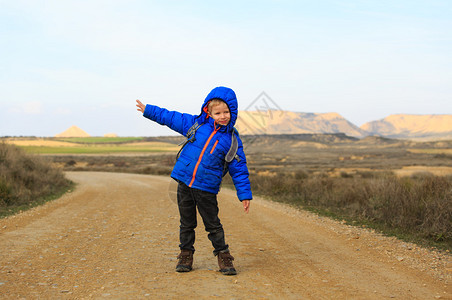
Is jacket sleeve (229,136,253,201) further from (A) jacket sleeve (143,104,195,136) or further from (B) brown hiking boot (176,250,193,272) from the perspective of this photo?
(B) brown hiking boot (176,250,193,272)

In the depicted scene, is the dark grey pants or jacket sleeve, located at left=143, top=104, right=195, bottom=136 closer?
the dark grey pants

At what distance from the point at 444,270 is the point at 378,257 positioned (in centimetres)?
91

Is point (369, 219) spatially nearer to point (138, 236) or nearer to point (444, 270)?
point (444, 270)

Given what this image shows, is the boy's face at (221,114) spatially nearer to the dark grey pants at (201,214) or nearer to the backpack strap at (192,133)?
the backpack strap at (192,133)

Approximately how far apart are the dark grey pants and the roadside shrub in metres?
8.42

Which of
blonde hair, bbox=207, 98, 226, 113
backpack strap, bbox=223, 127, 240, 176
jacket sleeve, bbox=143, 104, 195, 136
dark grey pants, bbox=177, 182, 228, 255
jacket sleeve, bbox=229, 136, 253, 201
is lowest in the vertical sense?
dark grey pants, bbox=177, 182, 228, 255

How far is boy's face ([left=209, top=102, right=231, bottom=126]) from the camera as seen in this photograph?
495 cm

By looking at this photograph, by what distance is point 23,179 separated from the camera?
16188 millimetres

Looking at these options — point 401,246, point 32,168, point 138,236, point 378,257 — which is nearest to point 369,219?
point 401,246

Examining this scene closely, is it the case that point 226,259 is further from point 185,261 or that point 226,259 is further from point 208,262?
point 208,262

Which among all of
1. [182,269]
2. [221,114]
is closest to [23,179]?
[182,269]

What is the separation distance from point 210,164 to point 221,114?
61cm

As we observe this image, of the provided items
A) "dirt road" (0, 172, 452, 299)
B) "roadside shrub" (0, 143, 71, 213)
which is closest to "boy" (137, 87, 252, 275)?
"dirt road" (0, 172, 452, 299)

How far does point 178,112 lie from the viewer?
5.27 m
